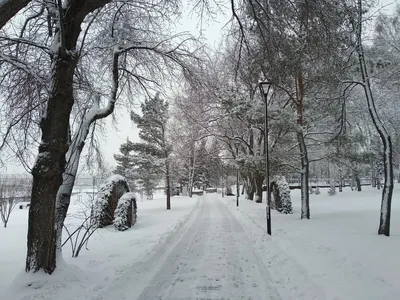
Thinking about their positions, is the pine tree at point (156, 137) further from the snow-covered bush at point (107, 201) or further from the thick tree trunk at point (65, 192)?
the thick tree trunk at point (65, 192)

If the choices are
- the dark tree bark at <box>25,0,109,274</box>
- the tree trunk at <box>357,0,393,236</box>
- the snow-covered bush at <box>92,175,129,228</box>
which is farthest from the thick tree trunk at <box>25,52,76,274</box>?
the tree trunk at <box>357,0,393,236</box>

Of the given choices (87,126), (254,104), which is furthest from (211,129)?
(87,126)

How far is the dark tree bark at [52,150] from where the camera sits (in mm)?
5160

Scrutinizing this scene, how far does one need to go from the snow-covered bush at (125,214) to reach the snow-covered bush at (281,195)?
777cm

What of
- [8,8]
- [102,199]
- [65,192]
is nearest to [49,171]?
[65,192]

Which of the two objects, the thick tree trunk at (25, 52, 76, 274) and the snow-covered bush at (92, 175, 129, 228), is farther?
the snow-covered bush at (92, 175, 129, 228)

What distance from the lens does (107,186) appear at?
13.7 meters

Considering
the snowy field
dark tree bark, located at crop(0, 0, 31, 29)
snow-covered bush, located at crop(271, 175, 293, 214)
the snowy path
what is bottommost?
the snowy path

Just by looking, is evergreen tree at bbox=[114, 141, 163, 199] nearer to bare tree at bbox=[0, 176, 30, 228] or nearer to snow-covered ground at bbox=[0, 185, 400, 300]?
bare tree at bbox=[0, 176, 30, 228]

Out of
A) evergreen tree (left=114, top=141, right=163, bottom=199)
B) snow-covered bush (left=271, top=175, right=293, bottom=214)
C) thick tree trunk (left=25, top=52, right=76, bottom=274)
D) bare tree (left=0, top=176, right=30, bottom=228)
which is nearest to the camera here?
thick tree trunk (left=25, top=52, right=76, bottom=274)

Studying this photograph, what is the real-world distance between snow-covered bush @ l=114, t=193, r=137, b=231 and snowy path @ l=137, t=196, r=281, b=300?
11.7 ft

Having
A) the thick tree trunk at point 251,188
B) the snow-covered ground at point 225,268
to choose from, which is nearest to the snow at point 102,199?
the snow-covered ground at point 225,268

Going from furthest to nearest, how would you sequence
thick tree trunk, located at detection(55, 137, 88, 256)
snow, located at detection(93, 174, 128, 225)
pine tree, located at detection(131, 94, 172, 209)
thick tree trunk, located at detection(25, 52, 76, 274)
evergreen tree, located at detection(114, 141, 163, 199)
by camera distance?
evergreen tree, located at detection(114, 141, 163, 199) < pine tree, located at detection(131, 94, 172, 209) < snow, located at detection(93, 174, 128, 225) < thick tree trunk, located at detection(55, 137, 88, 256) < thick tree trunk, located at detection(25, 52, 76, 274)

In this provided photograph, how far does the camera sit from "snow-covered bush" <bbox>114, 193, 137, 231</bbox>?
12.3m
